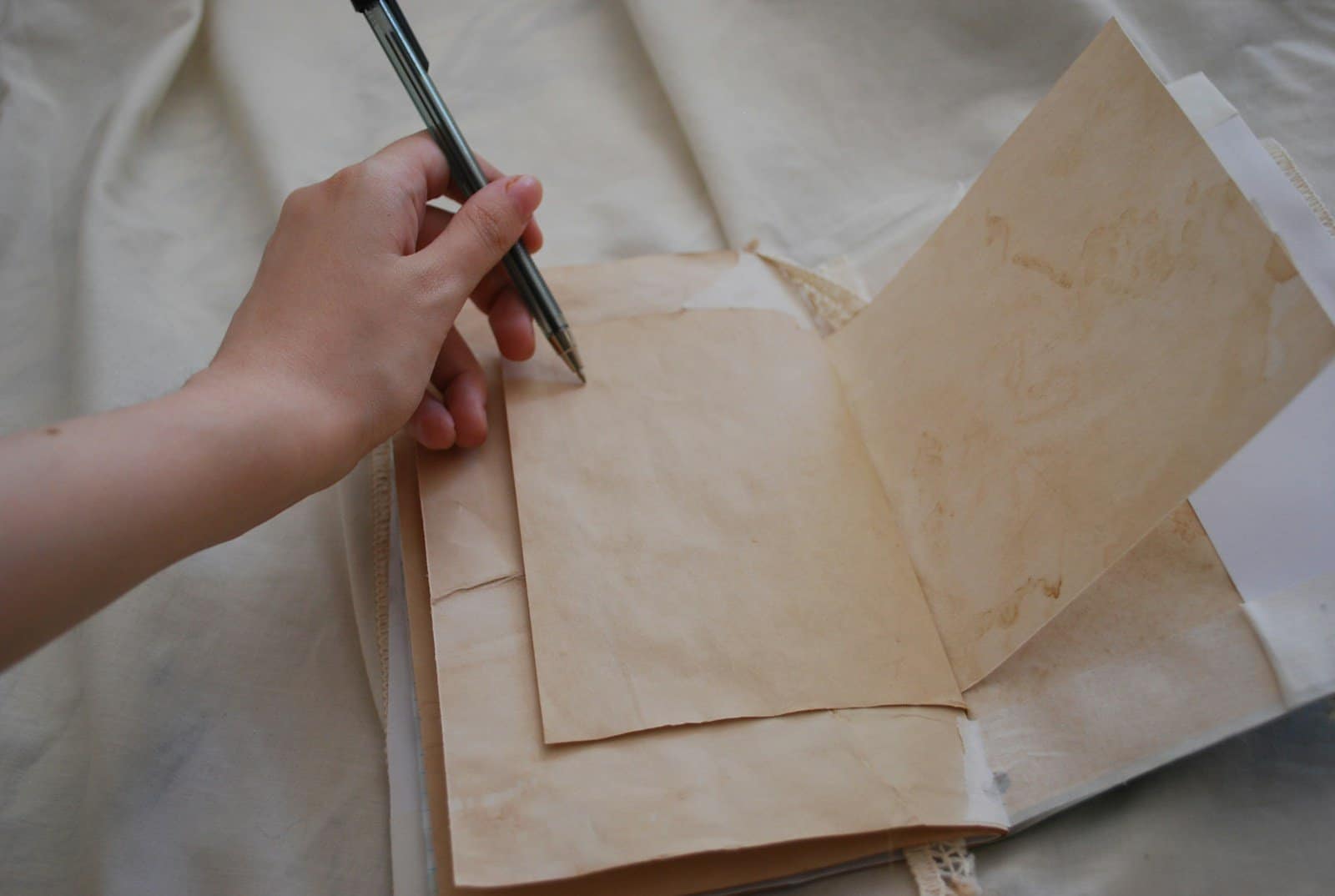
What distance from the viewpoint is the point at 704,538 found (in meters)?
0.55

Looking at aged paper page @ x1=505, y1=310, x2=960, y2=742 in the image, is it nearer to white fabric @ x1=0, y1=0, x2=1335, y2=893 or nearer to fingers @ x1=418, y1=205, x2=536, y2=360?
fingers @ x1=418, y1=205, x2=536, y2=360

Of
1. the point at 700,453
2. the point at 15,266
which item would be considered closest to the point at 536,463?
the point at 700,453

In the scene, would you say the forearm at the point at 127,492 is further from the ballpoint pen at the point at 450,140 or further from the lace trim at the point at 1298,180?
the lace trim at the point at 1298,180

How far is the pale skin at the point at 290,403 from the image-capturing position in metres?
0.38

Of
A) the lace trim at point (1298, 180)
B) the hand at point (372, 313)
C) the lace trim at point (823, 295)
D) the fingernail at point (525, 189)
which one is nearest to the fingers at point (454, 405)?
the hand at point (372, 313)

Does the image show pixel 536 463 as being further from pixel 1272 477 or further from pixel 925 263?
pixel 1272 477

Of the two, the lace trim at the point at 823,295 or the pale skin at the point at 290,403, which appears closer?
the pale skin at the point at 290,403

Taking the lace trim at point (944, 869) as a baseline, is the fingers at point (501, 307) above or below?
above

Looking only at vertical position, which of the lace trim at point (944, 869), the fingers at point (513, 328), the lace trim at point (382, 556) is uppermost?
the fingers at point (513, 328)

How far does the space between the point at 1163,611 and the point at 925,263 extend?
0.27 metres

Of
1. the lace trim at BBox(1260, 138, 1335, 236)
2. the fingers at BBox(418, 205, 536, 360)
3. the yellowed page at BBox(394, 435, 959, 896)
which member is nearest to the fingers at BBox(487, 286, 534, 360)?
the fingers at BBox(418, 205, 536, 360)

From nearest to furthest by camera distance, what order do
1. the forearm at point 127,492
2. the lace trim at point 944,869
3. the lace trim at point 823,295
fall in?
1. the forearm at point 127,492
2. the lace trim at point 944,869
3. the lace trim at point 823,295

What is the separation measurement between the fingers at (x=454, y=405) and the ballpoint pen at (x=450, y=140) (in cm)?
6

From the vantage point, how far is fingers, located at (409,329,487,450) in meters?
0.58
